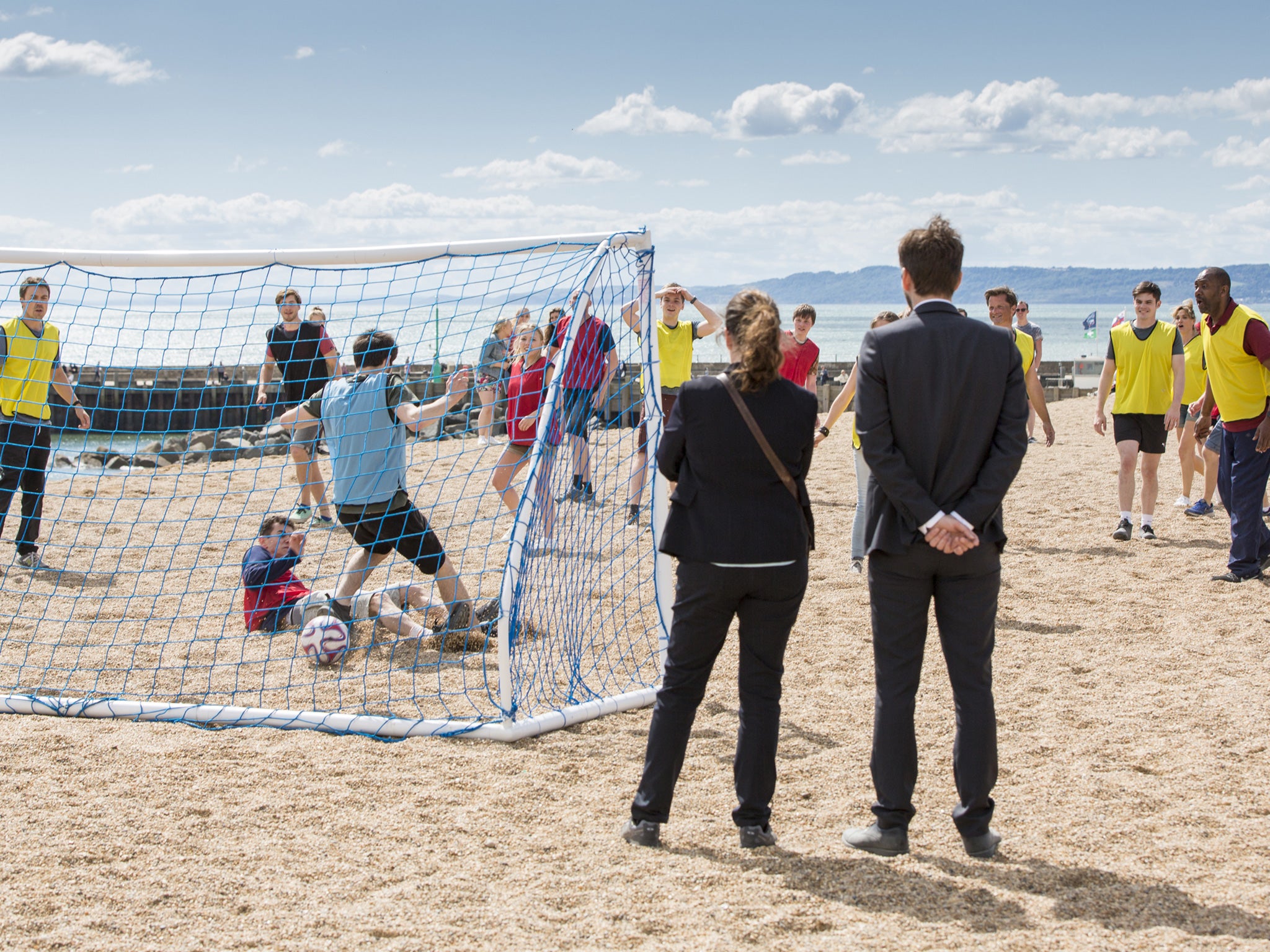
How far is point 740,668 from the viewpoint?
304 centimetres

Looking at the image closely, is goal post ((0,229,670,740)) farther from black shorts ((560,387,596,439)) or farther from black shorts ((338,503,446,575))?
black shorts ((338,503,446,575))

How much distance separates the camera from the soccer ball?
495 cm

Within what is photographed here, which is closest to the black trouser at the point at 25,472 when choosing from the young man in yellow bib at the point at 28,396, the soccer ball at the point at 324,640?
the young man in yellow bib at the point at 28,396

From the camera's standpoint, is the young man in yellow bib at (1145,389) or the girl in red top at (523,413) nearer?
the girl in red top at (523,413)

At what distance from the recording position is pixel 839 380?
27.4 metres

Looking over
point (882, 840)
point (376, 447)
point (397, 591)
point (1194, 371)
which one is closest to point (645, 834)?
point (882, 840)

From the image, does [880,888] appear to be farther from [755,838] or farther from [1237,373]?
[1237,373]

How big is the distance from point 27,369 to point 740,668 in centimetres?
550

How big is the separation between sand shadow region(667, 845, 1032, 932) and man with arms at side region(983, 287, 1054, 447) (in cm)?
400

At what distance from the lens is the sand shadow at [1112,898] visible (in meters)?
2.65

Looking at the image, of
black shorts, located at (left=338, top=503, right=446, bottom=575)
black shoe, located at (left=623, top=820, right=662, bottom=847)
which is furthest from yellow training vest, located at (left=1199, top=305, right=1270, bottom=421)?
black shoe, located at (left=623, top=820, right=662, bottom=847)

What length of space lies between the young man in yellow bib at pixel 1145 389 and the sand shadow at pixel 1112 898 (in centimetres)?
482

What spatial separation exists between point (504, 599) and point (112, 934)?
5.60ft

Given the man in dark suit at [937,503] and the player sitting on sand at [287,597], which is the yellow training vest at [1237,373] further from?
the player sitting on sand at [287,597]
